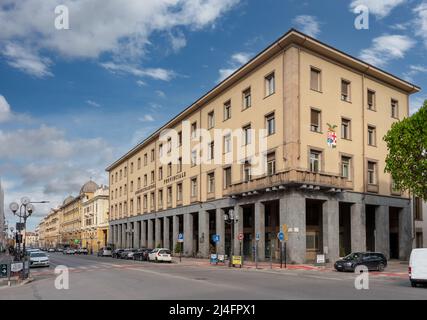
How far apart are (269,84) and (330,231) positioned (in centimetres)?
1434

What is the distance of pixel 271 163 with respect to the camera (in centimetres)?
4241

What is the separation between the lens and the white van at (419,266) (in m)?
20.1

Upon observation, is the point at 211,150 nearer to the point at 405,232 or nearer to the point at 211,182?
the point at 211,182

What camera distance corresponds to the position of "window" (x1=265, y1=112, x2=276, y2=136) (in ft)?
139

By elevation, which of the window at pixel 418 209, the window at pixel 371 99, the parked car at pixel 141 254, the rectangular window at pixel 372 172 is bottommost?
the parked car at pixel 141 254

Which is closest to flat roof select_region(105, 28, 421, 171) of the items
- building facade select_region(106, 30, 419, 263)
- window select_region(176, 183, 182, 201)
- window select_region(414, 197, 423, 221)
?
building facade select_region(106, 30, 419, 263)

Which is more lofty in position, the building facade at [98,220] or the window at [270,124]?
the window at [270,124]

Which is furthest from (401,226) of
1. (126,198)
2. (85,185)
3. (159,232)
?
(85,185)

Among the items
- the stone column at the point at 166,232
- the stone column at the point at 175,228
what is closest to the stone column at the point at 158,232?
the stone column at the point at 166,232

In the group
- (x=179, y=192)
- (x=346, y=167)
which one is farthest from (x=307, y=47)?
(x=179, y=192)

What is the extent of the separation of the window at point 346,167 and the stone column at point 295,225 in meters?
6.93

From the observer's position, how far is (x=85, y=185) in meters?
140

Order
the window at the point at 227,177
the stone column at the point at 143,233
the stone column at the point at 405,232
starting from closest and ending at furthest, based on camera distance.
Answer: the stone column at the point at 405,232 < the window at the point at 227,177 < the stone column at the point at 143,233

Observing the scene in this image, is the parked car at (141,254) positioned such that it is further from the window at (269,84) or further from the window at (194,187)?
the window at (269,84)
